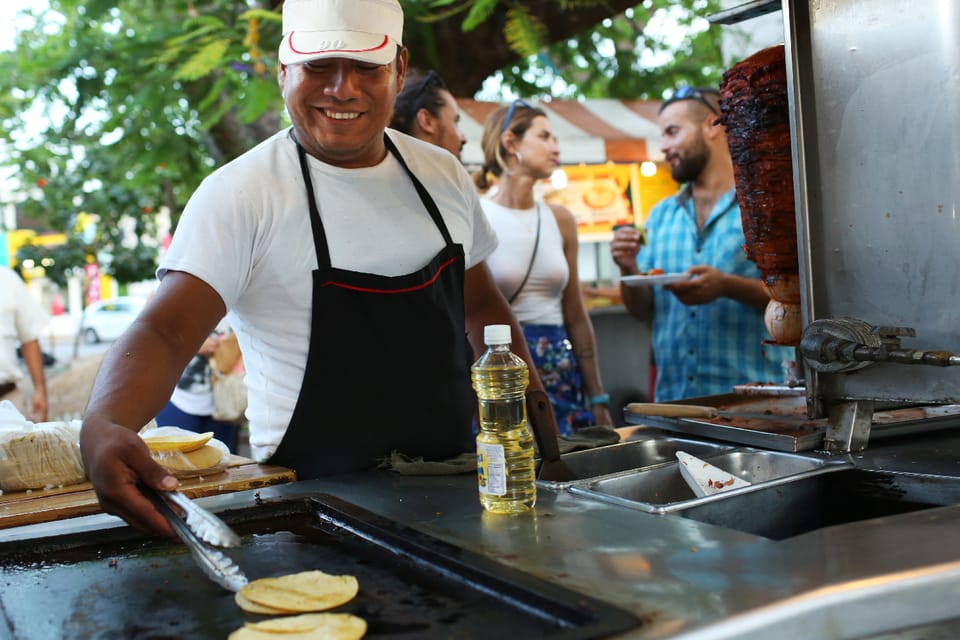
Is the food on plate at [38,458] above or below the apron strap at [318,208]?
below

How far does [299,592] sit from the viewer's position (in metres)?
1.37

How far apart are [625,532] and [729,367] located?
267cm

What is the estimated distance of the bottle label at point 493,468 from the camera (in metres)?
1.69

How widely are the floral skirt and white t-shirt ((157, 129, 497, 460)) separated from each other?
77.3 inches

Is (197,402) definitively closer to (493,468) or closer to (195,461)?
(195,461)

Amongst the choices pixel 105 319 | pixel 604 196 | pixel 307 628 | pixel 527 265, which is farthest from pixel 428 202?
pixel 105 319

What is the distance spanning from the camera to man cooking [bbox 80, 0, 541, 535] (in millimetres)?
2158

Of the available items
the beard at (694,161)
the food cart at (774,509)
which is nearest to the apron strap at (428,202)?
the food cart at (774,509)

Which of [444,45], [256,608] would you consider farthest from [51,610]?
[444,45]

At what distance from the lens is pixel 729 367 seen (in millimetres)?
4102

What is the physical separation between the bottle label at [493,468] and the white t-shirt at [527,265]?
100 inches

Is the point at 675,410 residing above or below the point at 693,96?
below

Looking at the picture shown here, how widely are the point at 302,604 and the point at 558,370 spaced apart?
308 centimetres

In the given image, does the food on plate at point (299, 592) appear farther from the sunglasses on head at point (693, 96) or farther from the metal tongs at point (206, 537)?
the sunglasses on head at point (693, 96)
